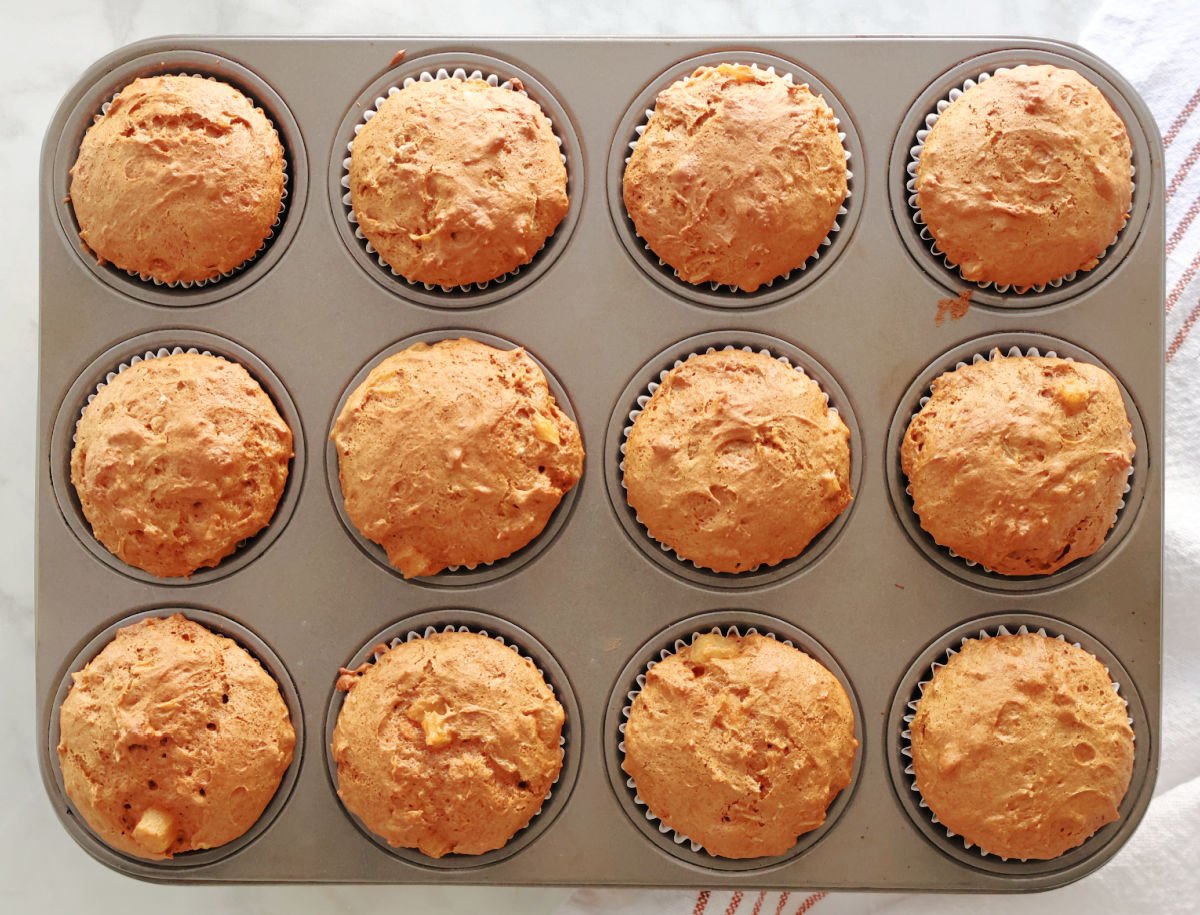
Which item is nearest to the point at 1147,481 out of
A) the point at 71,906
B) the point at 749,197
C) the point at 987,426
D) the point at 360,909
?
the point at 987,426

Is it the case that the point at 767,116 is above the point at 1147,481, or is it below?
above

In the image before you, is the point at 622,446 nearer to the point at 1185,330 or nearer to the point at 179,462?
the point at 179,462

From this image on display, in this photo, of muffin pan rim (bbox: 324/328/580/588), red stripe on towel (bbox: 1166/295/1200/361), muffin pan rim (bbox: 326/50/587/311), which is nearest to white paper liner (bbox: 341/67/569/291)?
muffin pan rim (bbox: 326/50/587/311)

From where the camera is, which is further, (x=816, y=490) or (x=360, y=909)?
(x=360, y=909)

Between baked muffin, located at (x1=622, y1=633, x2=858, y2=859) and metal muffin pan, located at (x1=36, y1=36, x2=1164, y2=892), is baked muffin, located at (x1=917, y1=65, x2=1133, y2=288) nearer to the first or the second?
metal muffin pan, located at (x1=36, y1=36, x2=1164, y2=892)

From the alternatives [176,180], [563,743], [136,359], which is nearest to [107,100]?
[176,180]

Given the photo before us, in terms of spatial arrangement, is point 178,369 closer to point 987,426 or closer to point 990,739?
point 987,426
